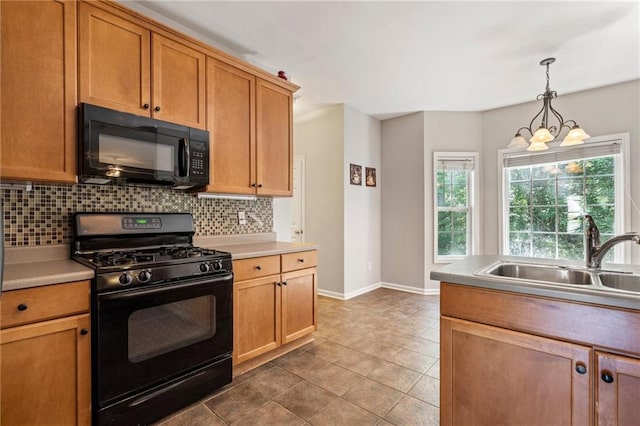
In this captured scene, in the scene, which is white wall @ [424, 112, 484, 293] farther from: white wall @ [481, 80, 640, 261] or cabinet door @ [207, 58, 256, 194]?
cabinet door @ [207, 58, 256, 194]

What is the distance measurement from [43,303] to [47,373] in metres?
0.32

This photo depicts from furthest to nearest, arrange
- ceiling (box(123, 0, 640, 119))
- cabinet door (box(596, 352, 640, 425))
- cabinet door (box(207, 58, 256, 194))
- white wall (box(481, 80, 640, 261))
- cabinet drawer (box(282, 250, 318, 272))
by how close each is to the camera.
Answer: white wall (box(481, 80, 640, 261)), cabinet drawer (box(282, 250, 318, 272)), cabinet door (box(207, 58, 256, 194)), ceiling (box(123, 0, 640, 119)), cabinet door (box(596, 352, 640, 425))

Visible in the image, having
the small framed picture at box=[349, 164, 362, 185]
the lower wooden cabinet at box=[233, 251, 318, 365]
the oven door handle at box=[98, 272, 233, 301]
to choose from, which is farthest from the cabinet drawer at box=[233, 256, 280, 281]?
the small framed picture at box=[349, 164, 362, 185]

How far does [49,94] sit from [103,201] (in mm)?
693

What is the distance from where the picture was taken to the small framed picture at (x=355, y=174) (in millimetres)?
4264

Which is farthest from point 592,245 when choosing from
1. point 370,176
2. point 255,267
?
point 370,176

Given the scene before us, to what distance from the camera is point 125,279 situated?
1539mm

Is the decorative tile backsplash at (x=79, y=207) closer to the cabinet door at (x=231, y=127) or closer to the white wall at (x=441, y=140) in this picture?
the cabinet door at (x=231, y=127)

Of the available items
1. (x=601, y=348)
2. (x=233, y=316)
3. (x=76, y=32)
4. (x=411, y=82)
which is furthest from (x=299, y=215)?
(x=601, y=348)

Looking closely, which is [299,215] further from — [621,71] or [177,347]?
[621,71]

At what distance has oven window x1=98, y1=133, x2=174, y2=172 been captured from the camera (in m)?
1.75

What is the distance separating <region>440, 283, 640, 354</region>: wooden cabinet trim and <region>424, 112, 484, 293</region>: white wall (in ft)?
10.0

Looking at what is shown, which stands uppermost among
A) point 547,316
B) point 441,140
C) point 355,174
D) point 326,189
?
point 441,140

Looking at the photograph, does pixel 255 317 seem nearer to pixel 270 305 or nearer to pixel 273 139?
pixel 270 305
